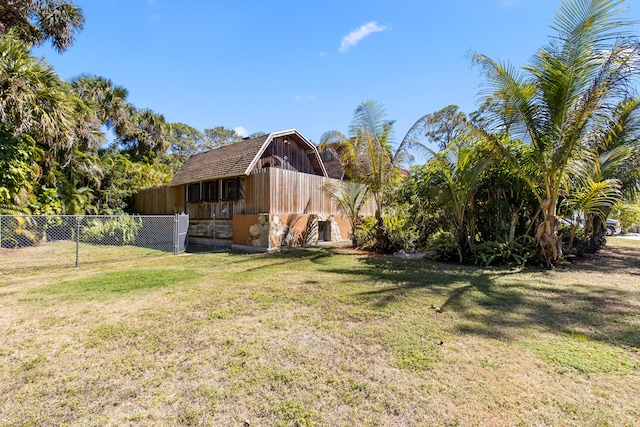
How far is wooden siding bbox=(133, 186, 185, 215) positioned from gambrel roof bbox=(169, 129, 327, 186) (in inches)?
27.6

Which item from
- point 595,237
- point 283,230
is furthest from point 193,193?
point 595,237

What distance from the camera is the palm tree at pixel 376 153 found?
10.1 metres

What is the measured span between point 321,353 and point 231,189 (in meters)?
11.3

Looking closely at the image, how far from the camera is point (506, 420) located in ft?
6.79

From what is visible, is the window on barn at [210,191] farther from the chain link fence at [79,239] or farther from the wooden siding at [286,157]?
the wooden siding at [286,157]

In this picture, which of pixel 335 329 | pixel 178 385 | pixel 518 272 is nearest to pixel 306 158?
pixel 518 272

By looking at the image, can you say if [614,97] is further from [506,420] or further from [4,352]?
[4,352]

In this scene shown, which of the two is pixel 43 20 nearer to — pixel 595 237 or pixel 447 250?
pixel 447 250

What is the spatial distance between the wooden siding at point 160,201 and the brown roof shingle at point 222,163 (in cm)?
72

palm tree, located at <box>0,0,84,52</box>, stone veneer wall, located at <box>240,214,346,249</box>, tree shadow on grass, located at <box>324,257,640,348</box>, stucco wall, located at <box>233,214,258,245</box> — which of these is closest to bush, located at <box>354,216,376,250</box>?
stone veneer wall, located at <box>240,214,346,249</box>

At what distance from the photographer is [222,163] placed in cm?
1390

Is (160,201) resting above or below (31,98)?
below

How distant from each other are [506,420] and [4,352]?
486 centimetres

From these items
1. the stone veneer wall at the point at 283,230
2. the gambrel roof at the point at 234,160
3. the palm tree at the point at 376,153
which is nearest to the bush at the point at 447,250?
the palm tree at the point at 376,153
